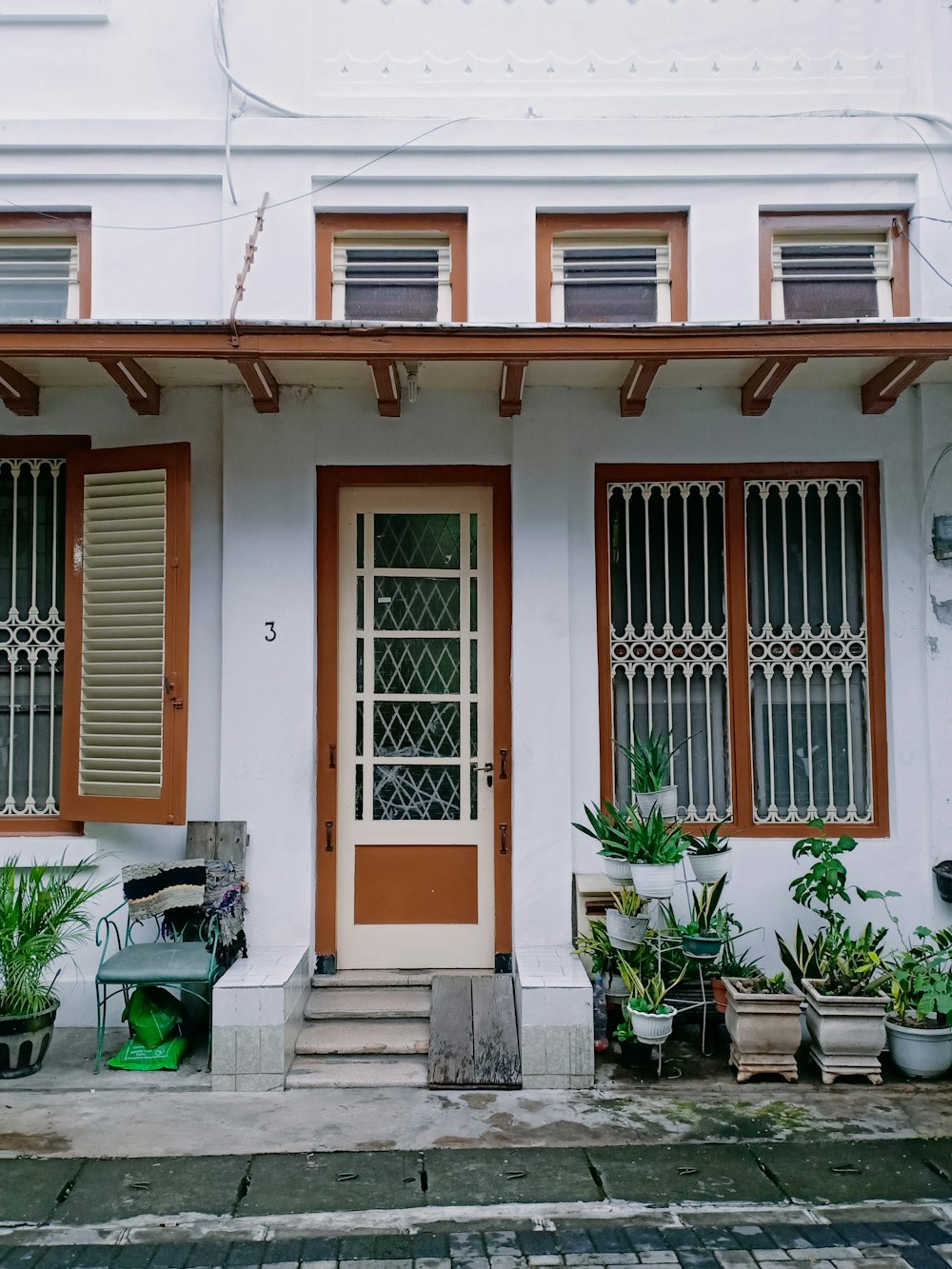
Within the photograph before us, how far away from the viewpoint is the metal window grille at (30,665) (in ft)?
19.8

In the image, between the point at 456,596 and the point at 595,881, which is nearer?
the point at 595,881

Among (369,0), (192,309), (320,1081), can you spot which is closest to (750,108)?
(369,0)

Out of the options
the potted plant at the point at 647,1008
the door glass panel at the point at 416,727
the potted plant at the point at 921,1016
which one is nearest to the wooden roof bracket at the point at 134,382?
the door glass panel at the point at 416,727

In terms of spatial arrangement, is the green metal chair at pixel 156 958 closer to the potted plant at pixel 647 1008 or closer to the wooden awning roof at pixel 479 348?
the potted plant at pixel 647 1008

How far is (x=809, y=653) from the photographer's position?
606 cm

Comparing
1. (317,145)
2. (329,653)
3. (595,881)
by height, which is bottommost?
(595,881)

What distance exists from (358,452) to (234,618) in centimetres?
117

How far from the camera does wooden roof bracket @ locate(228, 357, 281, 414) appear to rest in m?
5.25

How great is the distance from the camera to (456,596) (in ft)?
20.2

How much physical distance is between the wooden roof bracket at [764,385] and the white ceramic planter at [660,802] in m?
2.14

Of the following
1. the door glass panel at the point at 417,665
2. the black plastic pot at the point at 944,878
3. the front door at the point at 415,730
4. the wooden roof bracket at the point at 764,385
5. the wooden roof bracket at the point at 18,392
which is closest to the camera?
the wooden roof bracket at the point at 764,385

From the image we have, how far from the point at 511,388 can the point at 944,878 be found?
3.49 m

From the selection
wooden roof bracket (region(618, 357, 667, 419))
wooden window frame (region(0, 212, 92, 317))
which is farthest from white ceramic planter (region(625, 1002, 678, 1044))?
wooden window frame (region(0, 212, 92, 317))

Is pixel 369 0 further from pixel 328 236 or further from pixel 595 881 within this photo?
pixel 595 881
